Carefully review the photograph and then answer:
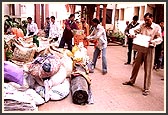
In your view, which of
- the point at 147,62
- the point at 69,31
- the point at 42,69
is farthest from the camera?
the point at 69,31

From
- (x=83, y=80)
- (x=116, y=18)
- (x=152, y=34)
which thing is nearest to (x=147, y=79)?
(x=152, y=34)

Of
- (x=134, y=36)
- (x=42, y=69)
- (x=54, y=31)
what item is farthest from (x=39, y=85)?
(x=54, y=31)

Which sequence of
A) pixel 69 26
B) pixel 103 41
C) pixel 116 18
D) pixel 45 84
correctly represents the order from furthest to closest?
1. pixel 116 18
2. pixel 69 26
3. pixel 103 41
4. pixel 45 84

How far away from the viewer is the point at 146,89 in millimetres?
4590

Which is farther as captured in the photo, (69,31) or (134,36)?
(69,31)

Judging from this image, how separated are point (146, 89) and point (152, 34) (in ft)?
3.25

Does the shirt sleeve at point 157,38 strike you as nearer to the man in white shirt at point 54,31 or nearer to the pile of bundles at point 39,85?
the pile of bundles at point 39,85

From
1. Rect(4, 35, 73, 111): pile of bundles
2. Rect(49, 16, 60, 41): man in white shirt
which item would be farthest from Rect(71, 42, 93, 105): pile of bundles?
Rect(49, 16, 60, 41): man in white shirt

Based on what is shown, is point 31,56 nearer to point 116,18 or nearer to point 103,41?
point 103,41

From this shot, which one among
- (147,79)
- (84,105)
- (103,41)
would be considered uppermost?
(103,41)

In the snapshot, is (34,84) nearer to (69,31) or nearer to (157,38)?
(157,38)

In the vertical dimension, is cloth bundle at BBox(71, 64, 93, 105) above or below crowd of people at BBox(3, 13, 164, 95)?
below

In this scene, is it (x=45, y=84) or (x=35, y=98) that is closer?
(x=35, y=98)

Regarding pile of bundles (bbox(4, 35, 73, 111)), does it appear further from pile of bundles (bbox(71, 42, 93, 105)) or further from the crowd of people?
the crowd of people
